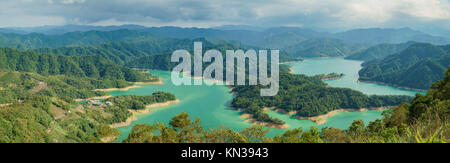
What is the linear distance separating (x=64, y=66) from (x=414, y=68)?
8805 centimetres

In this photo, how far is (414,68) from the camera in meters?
69.1

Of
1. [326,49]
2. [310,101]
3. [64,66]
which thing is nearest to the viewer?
[310,101]

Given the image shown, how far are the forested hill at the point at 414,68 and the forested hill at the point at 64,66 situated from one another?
60.1 metres

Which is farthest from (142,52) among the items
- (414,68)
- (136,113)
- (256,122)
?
(256,122)

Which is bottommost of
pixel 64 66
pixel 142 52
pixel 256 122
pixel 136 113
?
pixel 256 122

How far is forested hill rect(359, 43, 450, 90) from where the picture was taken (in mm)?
62781

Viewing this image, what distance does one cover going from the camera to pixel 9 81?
49.8 m

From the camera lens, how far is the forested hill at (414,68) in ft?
206

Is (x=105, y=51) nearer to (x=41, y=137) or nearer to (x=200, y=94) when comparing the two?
(x=200, y=94)

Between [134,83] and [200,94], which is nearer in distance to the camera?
[200,94]

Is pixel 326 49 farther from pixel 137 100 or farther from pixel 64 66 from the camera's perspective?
pixel 137 100

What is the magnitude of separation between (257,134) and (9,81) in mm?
53354

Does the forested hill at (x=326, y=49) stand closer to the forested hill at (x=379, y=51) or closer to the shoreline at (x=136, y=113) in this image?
the forested hill at (x=379, y=51)

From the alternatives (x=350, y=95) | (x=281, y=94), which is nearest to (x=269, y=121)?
(x=281, y=94)
